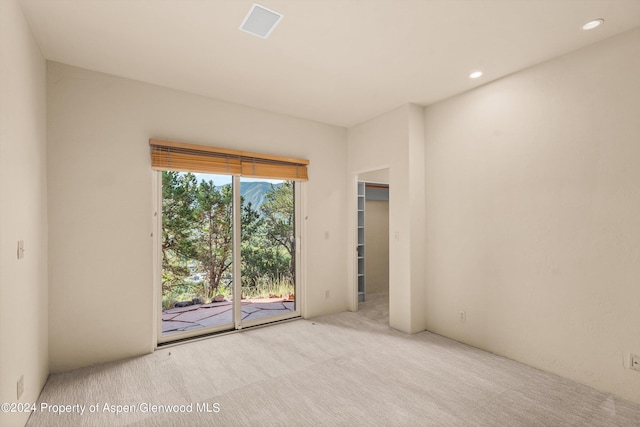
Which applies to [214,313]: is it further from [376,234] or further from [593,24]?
[593,24]

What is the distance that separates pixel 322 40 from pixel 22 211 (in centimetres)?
244

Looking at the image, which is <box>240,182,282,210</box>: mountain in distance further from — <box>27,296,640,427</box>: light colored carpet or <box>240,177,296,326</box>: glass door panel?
<box>27,296,640,427</box>: light colored carpet

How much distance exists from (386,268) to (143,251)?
434 cm

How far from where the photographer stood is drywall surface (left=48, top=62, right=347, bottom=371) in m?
2.69

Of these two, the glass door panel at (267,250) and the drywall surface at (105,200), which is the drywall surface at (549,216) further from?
the drywall surface at (105,200)

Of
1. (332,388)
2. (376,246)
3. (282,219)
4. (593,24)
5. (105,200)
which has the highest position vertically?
(593,24)

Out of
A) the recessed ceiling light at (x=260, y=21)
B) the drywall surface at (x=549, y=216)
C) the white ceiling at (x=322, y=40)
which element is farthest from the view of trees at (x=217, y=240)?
the drywall surface at (x=549, y=216)

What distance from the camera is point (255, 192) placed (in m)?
3.93

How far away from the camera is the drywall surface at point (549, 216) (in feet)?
7.46

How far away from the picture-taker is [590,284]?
2422mm

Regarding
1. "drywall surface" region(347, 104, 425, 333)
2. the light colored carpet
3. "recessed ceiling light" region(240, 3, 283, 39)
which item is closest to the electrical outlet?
the light colored carpet

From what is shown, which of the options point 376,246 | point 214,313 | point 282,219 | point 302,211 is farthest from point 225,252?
point 376,246

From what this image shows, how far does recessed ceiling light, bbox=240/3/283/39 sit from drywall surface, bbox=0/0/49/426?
4.48 feet

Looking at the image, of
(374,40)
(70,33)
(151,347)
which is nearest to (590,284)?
(374,40)
